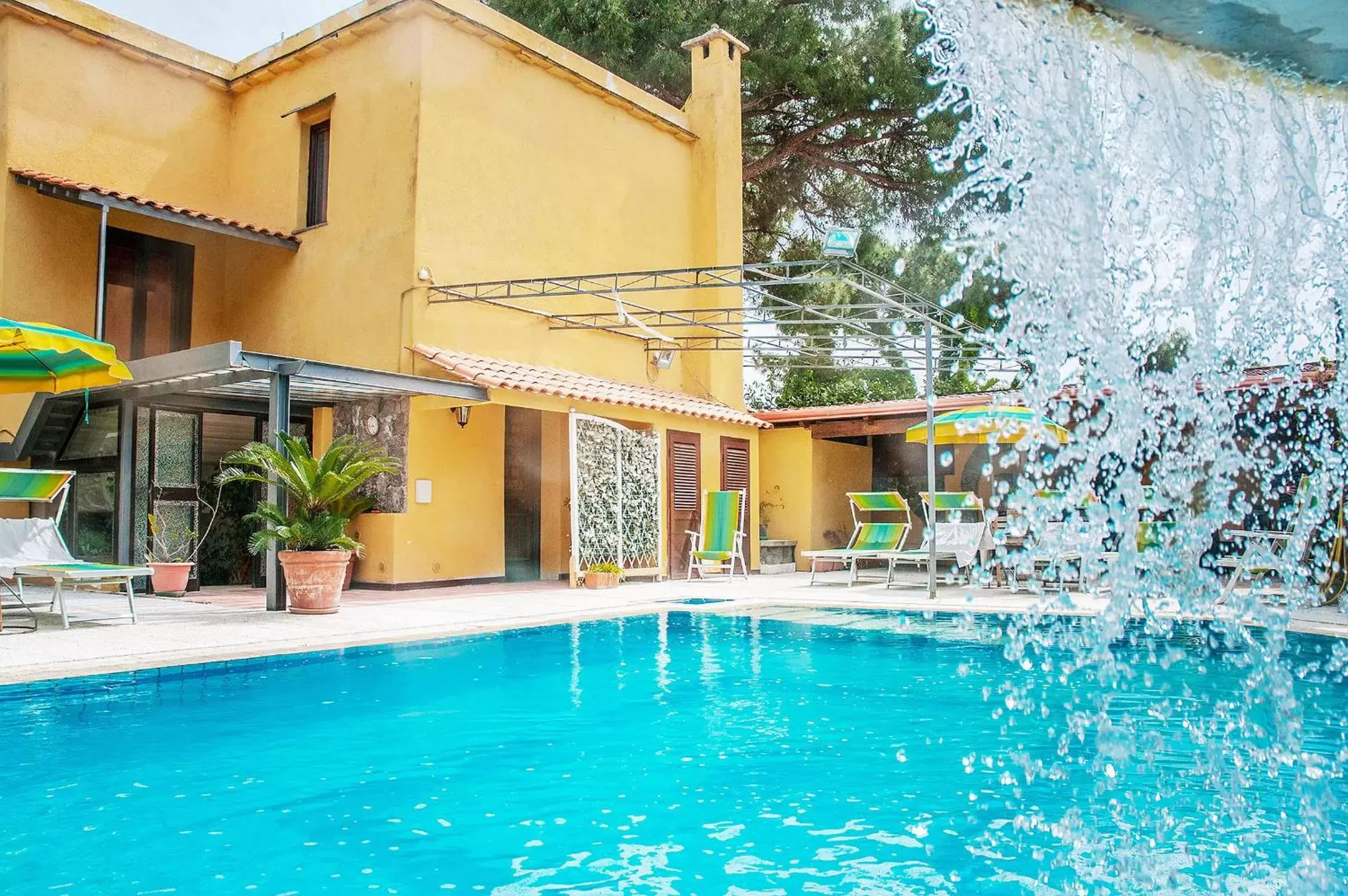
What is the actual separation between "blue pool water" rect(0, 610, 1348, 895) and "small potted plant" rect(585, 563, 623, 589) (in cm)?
496

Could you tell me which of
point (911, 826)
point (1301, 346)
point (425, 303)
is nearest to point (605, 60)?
point (425, 303)

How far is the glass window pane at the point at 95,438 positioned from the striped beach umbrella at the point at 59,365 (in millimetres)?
2413

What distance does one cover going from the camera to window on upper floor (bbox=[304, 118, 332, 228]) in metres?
13.7

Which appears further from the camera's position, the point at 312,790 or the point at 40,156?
the point at 40,156

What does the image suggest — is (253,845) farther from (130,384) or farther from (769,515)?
(769,515)

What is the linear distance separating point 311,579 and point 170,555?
13.7 feet

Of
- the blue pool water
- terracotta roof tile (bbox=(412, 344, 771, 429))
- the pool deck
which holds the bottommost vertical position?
the blue pool water

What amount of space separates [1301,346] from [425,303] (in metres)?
9.56

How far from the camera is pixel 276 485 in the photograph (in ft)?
29.9

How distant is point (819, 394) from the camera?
22906mm

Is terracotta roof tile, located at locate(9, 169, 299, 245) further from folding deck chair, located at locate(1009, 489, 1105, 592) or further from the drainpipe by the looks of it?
folding deck chair, located at locate(1009, 489, 1105, 592)

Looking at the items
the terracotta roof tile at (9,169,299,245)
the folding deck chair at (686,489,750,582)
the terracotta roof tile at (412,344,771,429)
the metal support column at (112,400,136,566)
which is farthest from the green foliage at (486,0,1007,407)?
the metal support column at (112,400,136,566)

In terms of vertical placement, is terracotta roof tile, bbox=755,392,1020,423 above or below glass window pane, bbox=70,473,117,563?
above

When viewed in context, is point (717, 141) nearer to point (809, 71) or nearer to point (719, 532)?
point (809, 71)
